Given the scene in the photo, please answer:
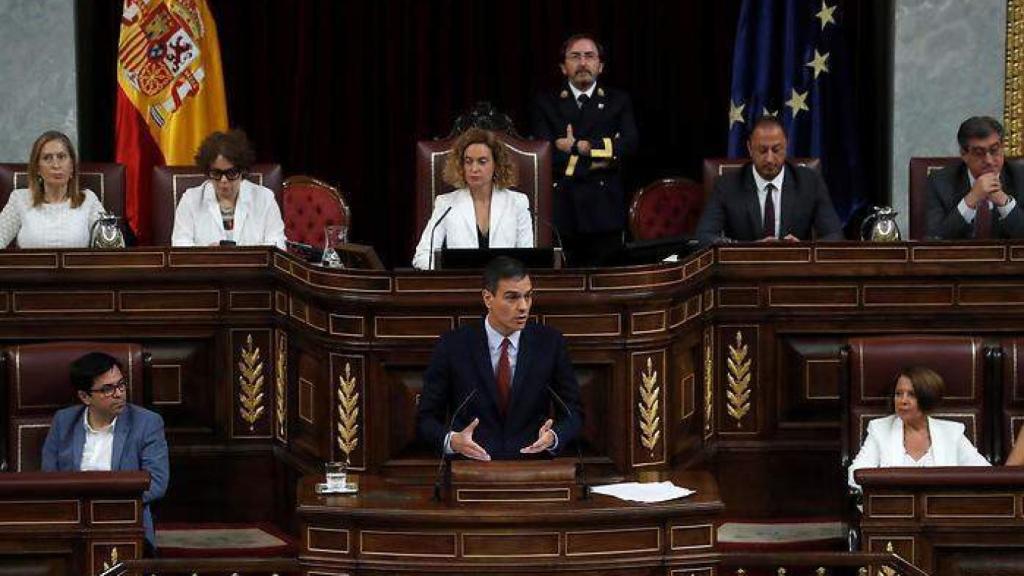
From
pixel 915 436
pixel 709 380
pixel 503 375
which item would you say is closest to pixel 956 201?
pixel 709 380

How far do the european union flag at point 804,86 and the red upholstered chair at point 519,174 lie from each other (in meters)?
1.94

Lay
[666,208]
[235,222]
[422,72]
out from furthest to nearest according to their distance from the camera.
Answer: [422,72] < [666,208] < [235,222]

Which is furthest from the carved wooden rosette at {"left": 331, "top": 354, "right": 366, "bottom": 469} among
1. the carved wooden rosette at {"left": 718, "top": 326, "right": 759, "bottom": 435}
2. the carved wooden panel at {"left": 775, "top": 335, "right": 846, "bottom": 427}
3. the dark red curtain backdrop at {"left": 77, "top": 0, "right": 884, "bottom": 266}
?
the dark red curtain backdrop at {"left": 77, "top": 0, "right": 884, "bottom": 266}

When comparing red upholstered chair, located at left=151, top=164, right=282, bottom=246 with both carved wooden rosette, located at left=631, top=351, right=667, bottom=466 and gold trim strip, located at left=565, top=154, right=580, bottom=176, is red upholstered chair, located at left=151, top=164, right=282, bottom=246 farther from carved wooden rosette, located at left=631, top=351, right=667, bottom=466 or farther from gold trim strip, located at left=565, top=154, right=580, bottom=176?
carved wooden rosette, located at left=631, top=351, right=667, bottom=466

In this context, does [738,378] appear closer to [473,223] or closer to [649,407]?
[649,407]

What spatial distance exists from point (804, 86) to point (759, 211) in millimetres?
2148

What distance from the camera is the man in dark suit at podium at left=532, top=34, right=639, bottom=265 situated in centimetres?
1143

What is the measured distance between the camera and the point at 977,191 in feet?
33.9

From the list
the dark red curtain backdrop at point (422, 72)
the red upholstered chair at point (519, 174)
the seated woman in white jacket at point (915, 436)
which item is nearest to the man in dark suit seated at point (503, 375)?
the seated woman in white jacket at point (915, 436)

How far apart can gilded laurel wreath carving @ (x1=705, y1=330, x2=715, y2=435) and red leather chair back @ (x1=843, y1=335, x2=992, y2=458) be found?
72 cm

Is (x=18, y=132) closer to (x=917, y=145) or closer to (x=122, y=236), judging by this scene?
(x=122, y=236)

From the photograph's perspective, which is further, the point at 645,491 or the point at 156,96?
the point at 156,96

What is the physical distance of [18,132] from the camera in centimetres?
1220

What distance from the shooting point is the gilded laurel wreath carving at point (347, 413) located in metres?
9.62
